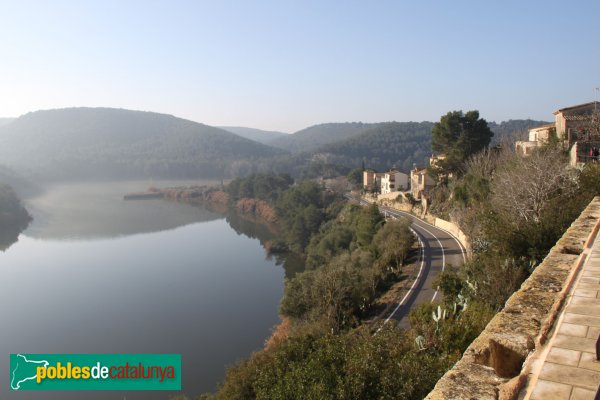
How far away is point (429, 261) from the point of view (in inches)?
830

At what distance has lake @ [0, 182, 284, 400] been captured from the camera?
67.0 feet

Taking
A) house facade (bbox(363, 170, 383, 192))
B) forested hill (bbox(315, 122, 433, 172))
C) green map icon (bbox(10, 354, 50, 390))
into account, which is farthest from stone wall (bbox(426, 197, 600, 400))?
forested hill (bbox(315, 122, 433, 172))

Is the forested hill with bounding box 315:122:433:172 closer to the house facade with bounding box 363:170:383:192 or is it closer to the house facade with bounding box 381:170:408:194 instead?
the house facade with bounding box 363:170:383:192

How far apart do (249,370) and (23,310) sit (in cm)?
2190

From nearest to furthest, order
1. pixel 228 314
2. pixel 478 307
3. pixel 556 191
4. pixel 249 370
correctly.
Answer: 1. pixel 478 307
2. pixel 249 370
3. pixel 556 191
4. pixel 228 314

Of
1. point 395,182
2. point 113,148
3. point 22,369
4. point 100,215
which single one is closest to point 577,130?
point 395,182

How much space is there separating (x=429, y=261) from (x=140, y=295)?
18392 mm

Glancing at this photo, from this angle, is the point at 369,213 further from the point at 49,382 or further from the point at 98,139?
the point at 98,139

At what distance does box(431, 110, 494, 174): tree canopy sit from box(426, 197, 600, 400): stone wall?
92.2 feet

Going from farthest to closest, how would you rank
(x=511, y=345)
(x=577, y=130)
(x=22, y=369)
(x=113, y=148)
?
1. (x=113, y=148)
2. (x=577, y=130)
3. (x=22, y=369)
4. (x=511, y=345)

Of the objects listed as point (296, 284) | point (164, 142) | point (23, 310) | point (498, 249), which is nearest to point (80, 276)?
point (23, 310)

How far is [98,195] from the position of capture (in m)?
85.1

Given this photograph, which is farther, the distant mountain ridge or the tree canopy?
the distant mountain ridge

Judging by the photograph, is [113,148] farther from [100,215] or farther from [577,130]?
[577,130]
